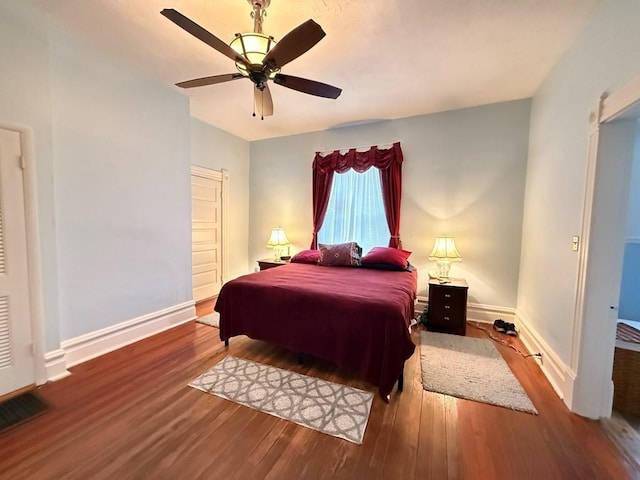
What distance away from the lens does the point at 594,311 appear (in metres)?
1.66

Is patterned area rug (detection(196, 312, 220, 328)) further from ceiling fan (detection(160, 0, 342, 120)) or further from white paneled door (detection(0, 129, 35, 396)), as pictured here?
ceiling fan (detection(160, 0, 342, 120))

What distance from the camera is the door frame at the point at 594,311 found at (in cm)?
162

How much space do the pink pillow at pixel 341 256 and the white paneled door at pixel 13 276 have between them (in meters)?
2.74

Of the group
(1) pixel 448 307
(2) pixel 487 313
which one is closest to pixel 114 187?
(1) pixel 448 307

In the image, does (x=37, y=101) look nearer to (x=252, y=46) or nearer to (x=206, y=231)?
(x=252, y=46)

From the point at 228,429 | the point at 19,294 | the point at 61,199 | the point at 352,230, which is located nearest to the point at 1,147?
the point at 61,199

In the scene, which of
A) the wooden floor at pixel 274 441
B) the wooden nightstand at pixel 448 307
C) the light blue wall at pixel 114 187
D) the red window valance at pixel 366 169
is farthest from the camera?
the red window valance at pixel 366 169

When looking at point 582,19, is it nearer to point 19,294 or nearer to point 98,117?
point 98,117

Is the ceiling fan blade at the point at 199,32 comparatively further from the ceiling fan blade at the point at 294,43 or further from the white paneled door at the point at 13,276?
the white paneled door at the point at 13,276

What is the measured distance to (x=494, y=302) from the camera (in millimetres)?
3291

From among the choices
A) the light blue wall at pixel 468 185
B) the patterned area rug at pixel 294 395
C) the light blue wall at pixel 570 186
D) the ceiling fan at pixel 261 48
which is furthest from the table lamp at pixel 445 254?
the ceiling fan at pixel 261 48

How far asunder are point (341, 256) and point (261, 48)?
7.88 ft

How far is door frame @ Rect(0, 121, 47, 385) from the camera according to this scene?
6.21 ft

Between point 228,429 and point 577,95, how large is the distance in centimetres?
337
